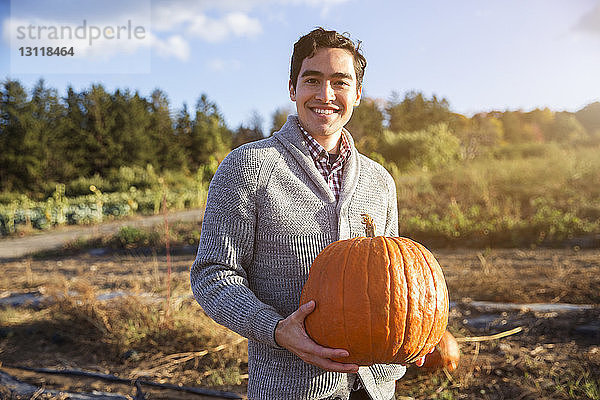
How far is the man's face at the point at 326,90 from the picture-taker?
1508 millimetres

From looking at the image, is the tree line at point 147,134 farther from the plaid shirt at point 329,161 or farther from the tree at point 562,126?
the plaid shirt at point 329,161

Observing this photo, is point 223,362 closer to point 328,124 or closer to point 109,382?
point 109,382

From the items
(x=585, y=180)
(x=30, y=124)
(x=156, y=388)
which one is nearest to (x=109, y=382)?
(x=156, y=388)

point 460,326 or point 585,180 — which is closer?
point 460,326

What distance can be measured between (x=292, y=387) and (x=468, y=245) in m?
5.76

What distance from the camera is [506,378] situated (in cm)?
284

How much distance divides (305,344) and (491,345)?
2444 mm

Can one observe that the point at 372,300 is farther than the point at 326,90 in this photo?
No

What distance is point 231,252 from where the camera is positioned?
4.69ft

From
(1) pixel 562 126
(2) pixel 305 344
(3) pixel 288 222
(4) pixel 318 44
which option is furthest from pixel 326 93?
(1) pixel 562 126

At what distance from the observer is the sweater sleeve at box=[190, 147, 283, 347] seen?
1.34m

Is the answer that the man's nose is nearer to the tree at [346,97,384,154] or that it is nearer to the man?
the man

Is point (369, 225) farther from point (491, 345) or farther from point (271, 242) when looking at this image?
point (491, 345)

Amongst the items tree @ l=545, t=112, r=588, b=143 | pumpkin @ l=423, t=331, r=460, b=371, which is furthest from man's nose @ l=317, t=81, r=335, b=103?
tree @ l=545, t=112, r=588, b=143
